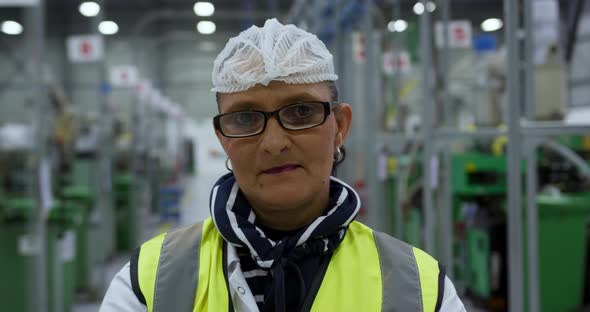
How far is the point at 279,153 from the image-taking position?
44.8 inches

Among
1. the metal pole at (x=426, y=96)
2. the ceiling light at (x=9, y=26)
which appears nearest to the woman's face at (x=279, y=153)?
the metal pole at (x=426, y=96)

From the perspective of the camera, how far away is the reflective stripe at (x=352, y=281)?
1146 millimetres

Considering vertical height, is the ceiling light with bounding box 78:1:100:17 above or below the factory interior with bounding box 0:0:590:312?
above

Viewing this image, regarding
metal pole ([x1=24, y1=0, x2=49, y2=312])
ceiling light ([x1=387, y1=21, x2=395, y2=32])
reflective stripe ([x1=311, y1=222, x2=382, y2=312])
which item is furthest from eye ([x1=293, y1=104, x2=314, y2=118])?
ceiling light ([x1=387, y1=21, x2=395, y2=32])

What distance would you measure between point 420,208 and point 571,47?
1.62 m

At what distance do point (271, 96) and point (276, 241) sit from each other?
0.97 feet

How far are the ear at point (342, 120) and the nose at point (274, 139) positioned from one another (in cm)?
18

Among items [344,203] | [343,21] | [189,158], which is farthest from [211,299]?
[189,158]

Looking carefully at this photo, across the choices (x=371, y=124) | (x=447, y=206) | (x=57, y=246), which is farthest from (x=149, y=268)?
(x=57, y=246)

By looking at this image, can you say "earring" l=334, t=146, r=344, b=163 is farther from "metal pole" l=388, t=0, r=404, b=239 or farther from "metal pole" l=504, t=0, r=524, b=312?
"metal pole" l=388, t=0, r=404, b=239

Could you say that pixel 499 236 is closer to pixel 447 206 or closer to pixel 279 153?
pixel 447 206

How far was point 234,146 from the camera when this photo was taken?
3.84ft

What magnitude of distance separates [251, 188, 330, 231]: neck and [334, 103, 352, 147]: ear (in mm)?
121

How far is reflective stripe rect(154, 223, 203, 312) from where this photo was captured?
1141 millimetres
